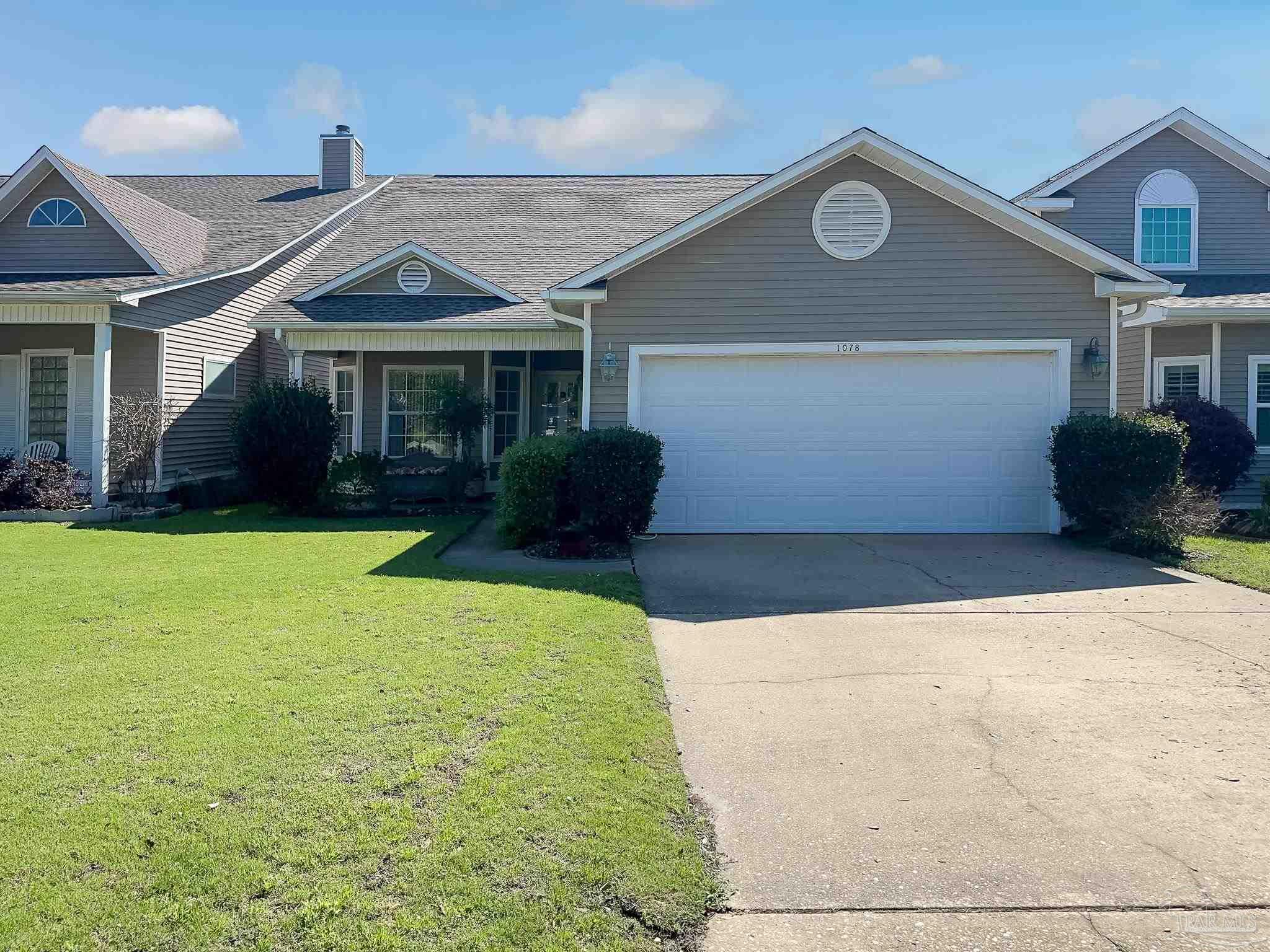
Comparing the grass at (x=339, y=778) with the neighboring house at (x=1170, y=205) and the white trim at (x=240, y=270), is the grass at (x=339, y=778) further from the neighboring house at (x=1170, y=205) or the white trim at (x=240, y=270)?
the neighboring house at (x=1170, y=205)

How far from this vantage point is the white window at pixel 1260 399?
1506 cm

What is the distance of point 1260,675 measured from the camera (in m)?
5.82

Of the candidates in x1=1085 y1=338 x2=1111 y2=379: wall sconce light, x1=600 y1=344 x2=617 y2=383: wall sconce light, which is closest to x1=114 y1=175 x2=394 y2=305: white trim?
x1=600 y1=344 x2=617 y2=383: wall sconce light

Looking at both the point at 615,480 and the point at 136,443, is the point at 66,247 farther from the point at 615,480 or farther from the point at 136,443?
the point at 615,480

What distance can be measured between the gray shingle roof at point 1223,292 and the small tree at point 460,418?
10.4 metres

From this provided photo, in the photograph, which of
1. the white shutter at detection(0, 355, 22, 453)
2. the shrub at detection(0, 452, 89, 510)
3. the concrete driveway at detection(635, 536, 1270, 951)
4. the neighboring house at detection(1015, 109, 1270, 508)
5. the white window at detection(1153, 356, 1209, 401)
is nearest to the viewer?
the concrete driveway at detection(635, 536, 1270, 951)

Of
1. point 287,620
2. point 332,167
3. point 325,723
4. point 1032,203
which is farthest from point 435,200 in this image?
point 325,723

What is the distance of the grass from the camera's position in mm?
3049

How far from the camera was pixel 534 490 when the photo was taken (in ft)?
34.2

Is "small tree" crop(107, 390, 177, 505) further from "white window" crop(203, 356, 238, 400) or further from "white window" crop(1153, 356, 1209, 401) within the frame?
"white window" crop(1153, 356, 1209, 401)

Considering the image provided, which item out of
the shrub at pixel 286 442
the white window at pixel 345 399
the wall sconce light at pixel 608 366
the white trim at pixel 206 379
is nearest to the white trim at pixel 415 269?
the white window at pixel 345 399

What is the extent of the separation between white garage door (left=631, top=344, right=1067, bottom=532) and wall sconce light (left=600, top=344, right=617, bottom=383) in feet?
1.11

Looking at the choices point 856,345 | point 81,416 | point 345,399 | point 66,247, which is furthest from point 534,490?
point 66,247

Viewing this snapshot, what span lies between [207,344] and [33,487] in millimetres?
4015
